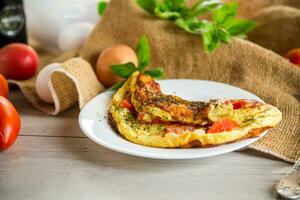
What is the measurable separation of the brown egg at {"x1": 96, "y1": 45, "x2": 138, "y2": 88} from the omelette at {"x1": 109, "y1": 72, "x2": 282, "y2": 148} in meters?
0.18

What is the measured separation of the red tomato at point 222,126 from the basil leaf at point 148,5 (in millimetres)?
494

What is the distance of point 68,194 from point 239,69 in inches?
22.9

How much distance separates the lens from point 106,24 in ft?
4.69

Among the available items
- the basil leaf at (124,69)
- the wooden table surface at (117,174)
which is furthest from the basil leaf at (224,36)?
the wooden table surface at (117,174)

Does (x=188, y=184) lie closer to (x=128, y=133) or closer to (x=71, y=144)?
(x=128, y=133)

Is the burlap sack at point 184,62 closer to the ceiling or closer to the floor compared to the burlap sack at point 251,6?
closer to the floor

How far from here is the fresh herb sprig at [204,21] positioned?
1311 millimetres

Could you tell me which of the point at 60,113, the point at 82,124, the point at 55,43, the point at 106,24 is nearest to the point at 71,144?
the point at 82,124

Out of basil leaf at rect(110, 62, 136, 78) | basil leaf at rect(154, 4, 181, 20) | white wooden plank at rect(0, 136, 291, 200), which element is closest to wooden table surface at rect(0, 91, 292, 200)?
white wooden plank at rect(0, 136, 291, 200)

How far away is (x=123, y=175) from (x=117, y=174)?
1 cm

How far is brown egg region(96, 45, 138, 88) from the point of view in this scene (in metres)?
1.29

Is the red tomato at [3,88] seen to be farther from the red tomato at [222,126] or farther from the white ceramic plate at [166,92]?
the red tomato at [222,126]

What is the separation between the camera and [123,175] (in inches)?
37.7

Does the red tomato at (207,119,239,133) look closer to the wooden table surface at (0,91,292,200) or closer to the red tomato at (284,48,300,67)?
the wooden table surface at (0,91,292,200)
